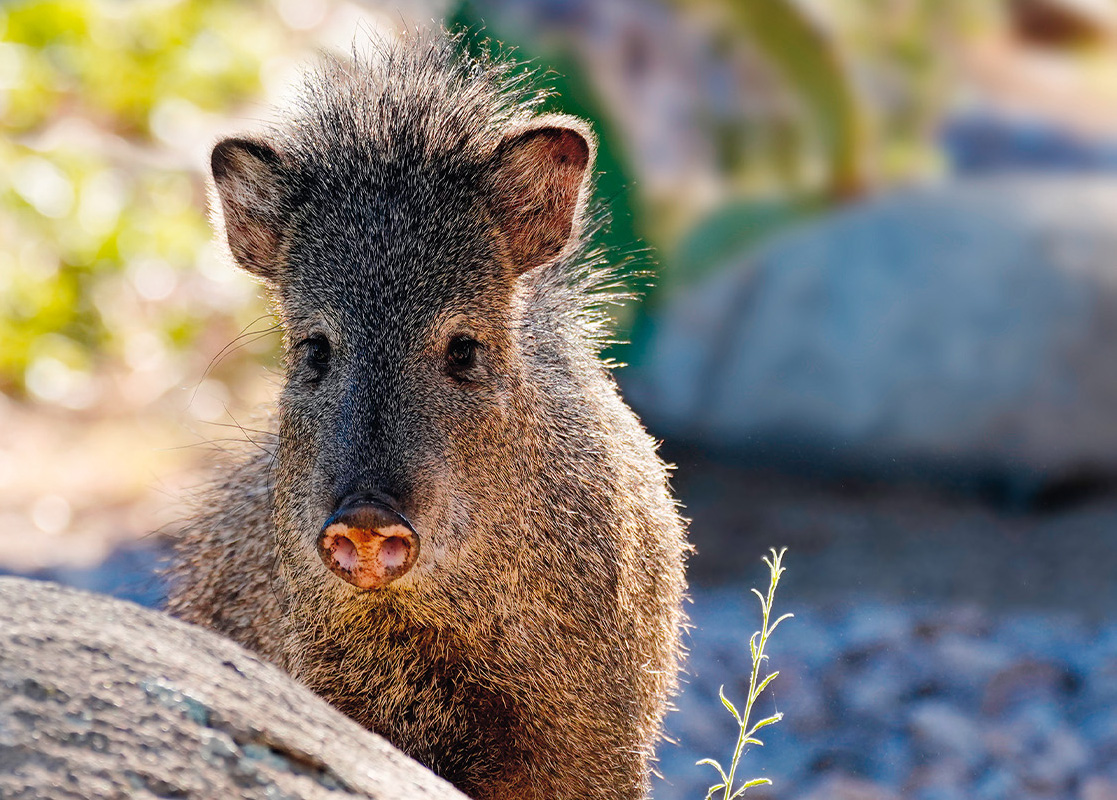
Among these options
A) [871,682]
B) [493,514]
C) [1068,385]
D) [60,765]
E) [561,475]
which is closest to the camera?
[60,765]

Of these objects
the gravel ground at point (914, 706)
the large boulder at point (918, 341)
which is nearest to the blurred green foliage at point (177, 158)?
the large boulder at point (918, 341)

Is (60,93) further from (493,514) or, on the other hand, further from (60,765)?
(60,765)

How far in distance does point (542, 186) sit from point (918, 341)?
3.59 meters

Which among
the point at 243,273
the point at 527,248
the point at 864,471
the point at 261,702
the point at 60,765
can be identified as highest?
the point at 864,471

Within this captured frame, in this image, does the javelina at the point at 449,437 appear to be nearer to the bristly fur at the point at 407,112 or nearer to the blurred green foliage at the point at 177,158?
the bristly fur at the point at 407,112

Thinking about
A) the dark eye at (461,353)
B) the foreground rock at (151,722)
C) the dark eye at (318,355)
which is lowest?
the foreground rock at (151,722)

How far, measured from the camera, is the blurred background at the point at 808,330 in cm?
519

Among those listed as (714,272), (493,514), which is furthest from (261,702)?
(714,272)

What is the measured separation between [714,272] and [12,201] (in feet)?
12.9

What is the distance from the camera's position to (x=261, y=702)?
6.40ft

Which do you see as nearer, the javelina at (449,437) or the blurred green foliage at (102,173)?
the javelina at (449,437)

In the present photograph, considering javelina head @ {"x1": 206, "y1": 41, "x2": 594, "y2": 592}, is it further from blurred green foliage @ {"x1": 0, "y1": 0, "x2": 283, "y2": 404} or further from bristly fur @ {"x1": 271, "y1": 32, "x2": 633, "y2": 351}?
blurred green foliage @ {"x1": 0, "y1": 0, "x2": 283, "y2": 404}

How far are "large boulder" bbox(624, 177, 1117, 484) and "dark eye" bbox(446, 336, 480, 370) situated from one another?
371 cm

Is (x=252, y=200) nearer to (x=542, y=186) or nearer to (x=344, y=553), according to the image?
(x=542, y=186)
